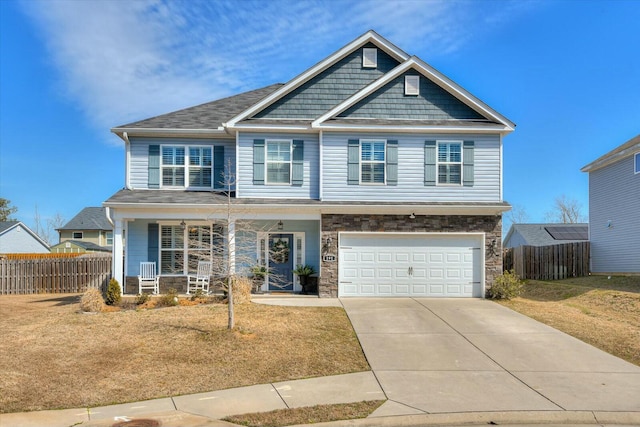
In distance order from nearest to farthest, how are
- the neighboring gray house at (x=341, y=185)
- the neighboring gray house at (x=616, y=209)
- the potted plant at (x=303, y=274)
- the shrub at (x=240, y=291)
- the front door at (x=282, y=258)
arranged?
the shrub at (x=240, y=291) → the neighboring gray house at (x=341, y=185) → the potted plant at (x=303, y=274) → the front door at (x=282, y=258) → the neighboring gray house at (x=616, y=209)

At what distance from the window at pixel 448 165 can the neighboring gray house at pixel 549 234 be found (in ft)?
57.8

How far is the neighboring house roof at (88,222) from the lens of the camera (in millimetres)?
48250

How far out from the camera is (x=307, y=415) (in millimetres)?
6477

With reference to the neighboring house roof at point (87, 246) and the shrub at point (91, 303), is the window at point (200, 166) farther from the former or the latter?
the neighboring house roof at point (87, 246)

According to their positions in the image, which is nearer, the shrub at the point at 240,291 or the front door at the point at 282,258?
the shrub at the point at 240,291

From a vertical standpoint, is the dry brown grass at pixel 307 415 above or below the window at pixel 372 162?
below

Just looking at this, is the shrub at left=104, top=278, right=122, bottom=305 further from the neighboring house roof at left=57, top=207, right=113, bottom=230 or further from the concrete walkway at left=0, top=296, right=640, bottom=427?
the neighboring house roof at left=57, top=207, right=113, bottom=230

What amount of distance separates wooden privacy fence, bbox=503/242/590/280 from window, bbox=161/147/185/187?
52.8 ft

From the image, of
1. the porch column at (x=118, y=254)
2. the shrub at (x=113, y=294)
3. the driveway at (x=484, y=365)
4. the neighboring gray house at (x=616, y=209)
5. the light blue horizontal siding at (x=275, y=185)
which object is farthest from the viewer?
the neighboring gray house at (x=616, y=209)

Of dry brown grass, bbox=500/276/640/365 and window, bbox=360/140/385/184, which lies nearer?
dry brown grass, bbox=500/276/640/365

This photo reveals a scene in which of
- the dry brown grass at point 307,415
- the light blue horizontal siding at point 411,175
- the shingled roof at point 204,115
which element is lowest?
the dry brown grass at point 307,415

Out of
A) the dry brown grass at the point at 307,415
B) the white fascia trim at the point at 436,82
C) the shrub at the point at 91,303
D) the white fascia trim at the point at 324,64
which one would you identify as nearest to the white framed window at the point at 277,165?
the white fascia trim at the point at 324,64

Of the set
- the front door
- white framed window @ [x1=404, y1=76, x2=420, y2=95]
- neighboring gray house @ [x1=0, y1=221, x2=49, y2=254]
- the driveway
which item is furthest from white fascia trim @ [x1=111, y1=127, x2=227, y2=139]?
neighboring gray house @ [x1=0, y1=221, x2=49, y2=254]

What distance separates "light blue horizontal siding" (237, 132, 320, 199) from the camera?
1681 cm
